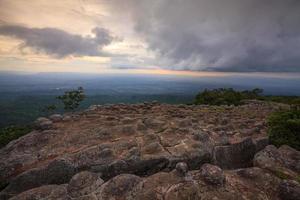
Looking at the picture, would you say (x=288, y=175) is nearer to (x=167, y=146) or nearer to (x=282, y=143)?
(x=282, y=143)

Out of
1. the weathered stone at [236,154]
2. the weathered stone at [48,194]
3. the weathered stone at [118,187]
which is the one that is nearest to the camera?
the weathered stone at [118,187]

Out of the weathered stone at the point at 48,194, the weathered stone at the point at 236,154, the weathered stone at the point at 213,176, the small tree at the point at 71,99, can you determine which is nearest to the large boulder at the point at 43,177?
the weathered stone at the point at 48,194

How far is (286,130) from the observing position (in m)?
18.6

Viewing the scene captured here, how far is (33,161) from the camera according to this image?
56.1 ft

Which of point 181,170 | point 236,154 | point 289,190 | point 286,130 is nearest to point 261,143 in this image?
point 286,130

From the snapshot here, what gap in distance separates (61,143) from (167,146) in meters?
9.74

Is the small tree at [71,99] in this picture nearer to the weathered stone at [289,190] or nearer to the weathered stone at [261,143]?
the weathered stone at [261,143]

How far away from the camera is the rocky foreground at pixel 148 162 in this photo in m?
11.7

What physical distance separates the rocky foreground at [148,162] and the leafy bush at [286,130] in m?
0.99

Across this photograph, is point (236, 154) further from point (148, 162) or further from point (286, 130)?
point (148, 162)

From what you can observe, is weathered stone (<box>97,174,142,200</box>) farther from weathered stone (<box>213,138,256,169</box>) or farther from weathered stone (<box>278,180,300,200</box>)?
weathered stone (<box>278,180,300,200</box>)

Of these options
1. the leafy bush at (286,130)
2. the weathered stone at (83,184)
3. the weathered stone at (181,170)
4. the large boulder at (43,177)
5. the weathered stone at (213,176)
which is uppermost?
the leafy bush at (286,130)

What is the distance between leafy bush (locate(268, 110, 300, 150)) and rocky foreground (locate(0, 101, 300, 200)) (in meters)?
0.99

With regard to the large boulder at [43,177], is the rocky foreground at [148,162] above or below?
above
